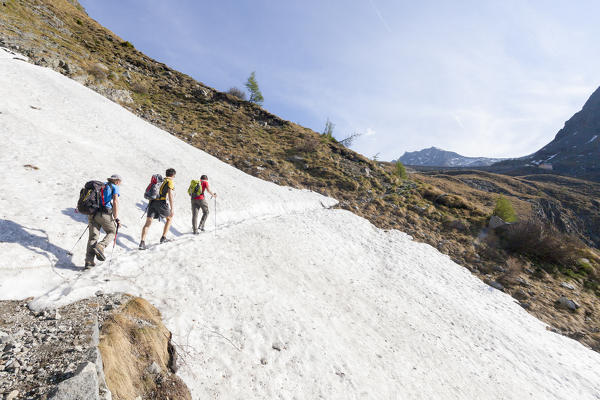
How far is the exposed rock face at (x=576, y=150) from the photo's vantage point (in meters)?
119

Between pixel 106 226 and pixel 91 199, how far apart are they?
0.80m

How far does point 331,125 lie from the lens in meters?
35.5

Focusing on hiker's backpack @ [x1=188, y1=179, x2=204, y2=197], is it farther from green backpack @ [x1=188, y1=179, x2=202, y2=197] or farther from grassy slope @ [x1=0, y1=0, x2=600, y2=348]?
grassy slope @ [x1=0, y1=0, x2=600, y2=348]

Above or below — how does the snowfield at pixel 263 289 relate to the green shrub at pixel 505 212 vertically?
below

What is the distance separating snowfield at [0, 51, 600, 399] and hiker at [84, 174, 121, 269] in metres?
0.40

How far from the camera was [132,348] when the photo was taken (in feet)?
13.3

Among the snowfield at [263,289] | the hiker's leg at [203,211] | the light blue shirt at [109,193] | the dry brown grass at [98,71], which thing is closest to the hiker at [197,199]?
the hiker's leg at [203,211]

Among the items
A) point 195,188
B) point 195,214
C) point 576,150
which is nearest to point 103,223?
point 195,214

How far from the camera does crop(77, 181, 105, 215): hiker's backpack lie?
6082 mm

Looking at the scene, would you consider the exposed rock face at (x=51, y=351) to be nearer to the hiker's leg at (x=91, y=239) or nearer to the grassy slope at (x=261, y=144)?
the hiker's leg at (x=91, y=239)

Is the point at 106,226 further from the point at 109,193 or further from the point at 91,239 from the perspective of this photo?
the point at 109,193

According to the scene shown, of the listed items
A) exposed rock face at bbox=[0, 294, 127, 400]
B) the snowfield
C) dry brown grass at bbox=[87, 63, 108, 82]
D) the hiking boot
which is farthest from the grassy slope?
exposed rock face at bbox=[0, 294, 127, 400]

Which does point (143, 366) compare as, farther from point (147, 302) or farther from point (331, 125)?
point (331, 125)

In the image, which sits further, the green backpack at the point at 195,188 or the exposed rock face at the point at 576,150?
the exposed rock face at the point at 576,150
